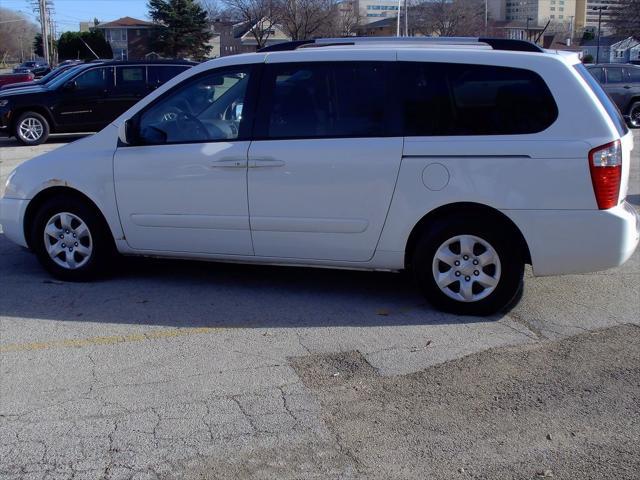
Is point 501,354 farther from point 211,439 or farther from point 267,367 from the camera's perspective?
point 211,439

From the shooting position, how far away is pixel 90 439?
401 centimetres

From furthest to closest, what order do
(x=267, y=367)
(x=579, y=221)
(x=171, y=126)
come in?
(x=171, y=126) < (x=579, y=221) < (x=267, y=367)

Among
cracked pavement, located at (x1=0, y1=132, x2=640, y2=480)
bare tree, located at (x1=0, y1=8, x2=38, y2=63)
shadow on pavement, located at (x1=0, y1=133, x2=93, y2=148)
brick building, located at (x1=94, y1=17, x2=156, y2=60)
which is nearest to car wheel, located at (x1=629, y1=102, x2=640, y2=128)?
shadow on pavement, located at (x1=0, y1=133, x2=93, y2=148)

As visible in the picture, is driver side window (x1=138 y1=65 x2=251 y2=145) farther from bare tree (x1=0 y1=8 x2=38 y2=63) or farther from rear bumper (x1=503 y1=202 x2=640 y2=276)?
bare tree (x1=0 y1=8 x2=38 y2=63)

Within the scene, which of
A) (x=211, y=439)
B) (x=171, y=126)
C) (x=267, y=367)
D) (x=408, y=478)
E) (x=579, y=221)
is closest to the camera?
(x=408, y=478)

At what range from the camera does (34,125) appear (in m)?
17.8

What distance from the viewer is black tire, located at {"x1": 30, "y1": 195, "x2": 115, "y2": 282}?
6562 mm

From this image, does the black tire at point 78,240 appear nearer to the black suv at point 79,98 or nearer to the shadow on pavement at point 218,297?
the shadow on pavement at point 218,297

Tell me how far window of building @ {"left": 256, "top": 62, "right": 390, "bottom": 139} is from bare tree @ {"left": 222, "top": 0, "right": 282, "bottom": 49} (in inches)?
1496

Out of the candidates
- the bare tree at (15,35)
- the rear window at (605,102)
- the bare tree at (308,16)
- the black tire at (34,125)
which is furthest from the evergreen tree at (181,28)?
the rear window at (605,102)

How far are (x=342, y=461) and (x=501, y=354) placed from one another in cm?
174

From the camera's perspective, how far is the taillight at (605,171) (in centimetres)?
542

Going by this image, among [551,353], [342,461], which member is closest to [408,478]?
[342,461]

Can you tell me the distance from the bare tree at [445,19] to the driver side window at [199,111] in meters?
43.0
